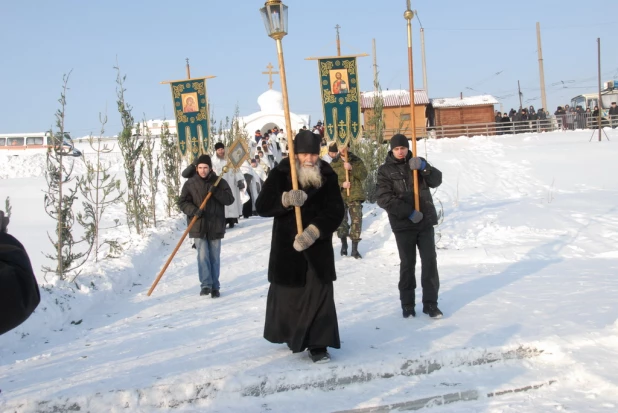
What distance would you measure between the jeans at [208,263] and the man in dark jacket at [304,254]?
3014 mm

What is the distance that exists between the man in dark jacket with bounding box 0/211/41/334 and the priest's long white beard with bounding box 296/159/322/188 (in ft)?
9.53

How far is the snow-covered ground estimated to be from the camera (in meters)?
4.62

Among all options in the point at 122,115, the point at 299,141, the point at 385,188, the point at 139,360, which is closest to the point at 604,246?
the point at 385,188

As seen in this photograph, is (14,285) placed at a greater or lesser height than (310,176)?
lesser

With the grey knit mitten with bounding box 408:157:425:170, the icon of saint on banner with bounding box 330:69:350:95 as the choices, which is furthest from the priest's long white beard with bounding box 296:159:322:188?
the icon of saint on banner with bounding box 330:69:350:95

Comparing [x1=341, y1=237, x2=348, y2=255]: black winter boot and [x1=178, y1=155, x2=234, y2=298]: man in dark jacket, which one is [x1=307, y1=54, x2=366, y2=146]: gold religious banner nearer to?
[x1=341, y1=237, x2=348, y2=255]: black winter boot

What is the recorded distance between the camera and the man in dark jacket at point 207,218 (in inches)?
326

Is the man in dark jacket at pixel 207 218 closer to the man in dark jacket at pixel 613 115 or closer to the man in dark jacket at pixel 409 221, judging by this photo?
the man in dark jacket at pixel 409 221

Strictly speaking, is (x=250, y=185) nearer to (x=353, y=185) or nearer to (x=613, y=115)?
(x=353, y=185)

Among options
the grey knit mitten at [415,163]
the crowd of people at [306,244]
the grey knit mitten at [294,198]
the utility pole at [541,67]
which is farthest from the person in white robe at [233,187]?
the utility pole at [541,67]

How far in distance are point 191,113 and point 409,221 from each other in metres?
11.1

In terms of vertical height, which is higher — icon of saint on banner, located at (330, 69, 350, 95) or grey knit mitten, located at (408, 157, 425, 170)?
icon of saint on banner, located at (330, 69, 350, 95)

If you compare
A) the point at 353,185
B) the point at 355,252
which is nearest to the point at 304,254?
the point at 353,185

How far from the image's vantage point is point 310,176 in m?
5.30
